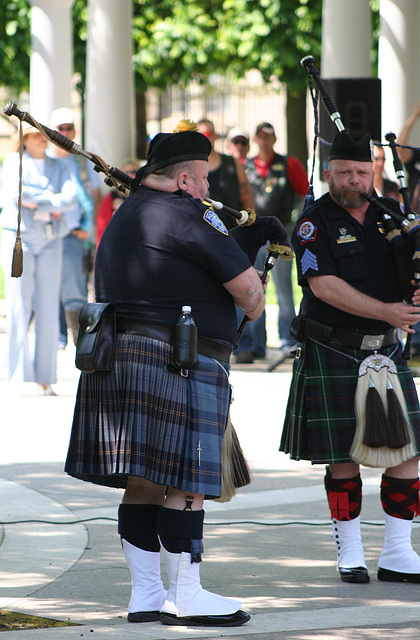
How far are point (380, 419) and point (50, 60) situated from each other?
11.0 m

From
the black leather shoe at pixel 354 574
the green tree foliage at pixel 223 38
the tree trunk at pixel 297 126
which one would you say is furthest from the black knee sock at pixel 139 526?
the tree trunk at pixel 297 126

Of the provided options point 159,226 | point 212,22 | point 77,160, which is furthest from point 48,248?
point 212,22

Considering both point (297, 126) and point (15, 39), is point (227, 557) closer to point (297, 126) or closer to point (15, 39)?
point (15, 39)

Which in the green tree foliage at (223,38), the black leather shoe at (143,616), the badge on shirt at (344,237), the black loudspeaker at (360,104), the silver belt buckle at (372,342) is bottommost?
the black leather shoe at (143,616)

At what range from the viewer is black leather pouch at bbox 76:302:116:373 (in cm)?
436

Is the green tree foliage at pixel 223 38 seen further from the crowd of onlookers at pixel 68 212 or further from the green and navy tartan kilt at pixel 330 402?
the green and navy tartan kilt at pixel 330 402

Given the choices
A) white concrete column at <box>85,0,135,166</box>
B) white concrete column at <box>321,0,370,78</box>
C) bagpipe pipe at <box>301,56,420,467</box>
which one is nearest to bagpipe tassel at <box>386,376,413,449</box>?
bagpipe pipe at <box>301,56,420,467</box>

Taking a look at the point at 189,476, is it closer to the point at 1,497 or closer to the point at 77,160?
the point at 1,497

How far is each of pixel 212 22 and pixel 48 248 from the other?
1666 centimetres

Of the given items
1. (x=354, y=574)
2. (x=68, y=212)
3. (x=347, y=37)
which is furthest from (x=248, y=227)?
(x=347, y=37)

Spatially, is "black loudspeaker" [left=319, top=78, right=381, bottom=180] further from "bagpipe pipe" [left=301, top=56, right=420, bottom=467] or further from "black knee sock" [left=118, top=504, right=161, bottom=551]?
"black knee sock" [left=118, top=504, right=161, bottom=551]

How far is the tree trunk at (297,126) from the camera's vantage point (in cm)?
2517

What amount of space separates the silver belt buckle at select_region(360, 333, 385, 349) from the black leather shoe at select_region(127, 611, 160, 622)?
159cm

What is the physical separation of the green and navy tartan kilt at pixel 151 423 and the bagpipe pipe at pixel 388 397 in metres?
0.98
